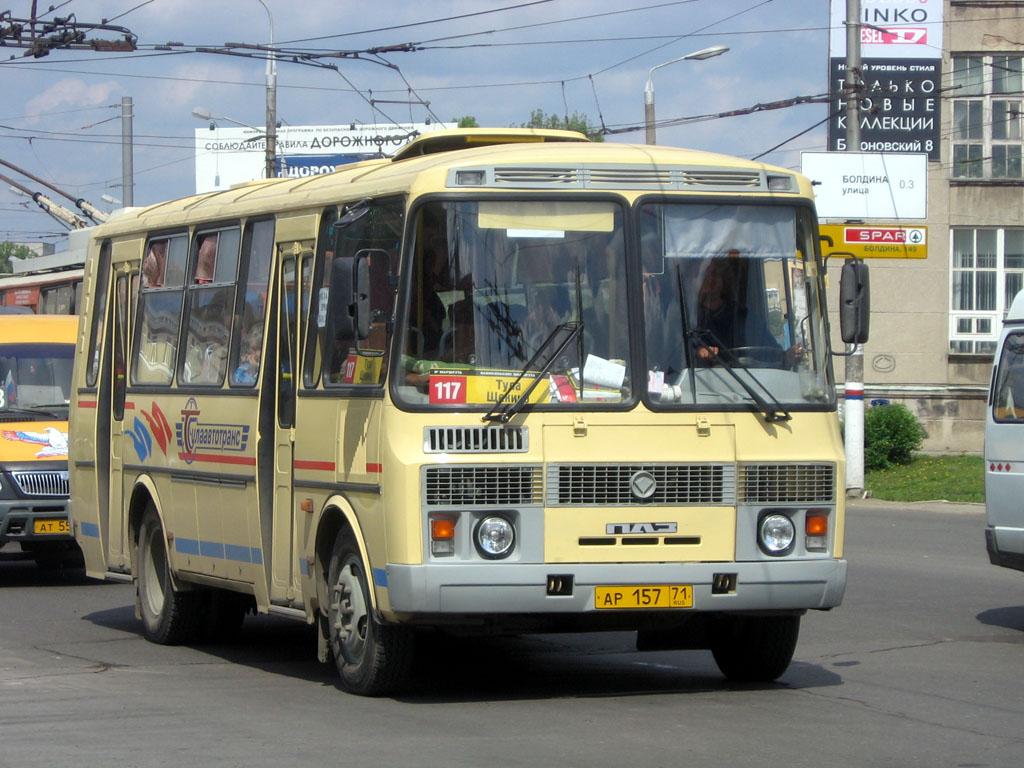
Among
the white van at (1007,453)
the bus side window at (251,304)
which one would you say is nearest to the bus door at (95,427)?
the bus side window at (251,304)

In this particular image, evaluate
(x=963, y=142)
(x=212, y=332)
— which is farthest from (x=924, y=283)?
(x=212, y=332)

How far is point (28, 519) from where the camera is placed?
14891mm

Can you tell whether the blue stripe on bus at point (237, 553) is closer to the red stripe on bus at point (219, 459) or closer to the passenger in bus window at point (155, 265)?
the red stripe on bus at point (219, 459)

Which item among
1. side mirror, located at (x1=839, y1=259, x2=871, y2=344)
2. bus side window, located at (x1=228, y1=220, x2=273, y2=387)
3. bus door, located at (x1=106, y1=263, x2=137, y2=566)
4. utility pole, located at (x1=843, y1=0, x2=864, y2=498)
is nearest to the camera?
side mirror, located at (x1=839, y1=259, x2=871, y2=344)

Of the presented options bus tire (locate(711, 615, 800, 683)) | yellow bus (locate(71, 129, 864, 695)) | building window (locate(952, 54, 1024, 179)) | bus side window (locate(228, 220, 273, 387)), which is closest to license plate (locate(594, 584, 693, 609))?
yellow bus (locate(71, 129, 864, 695))

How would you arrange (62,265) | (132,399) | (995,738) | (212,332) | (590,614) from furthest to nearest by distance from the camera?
(62,265) < (132,399) < (212,332) < (590,614) < (995,738)

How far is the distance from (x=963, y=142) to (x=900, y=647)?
28.4 meters

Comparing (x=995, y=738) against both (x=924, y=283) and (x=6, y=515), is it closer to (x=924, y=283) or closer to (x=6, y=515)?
(x=6, y=515)

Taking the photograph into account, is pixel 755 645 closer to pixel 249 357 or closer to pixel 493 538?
pixel 493 538

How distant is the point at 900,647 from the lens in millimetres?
10836

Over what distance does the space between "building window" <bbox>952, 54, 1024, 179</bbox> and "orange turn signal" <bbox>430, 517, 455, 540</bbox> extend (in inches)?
1228

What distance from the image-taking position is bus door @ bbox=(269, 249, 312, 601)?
9578 mm

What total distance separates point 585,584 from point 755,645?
1.48m

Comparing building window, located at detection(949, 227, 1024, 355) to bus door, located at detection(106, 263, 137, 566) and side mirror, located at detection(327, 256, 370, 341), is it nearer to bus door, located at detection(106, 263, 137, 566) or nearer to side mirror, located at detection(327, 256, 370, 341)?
bus door, located at detection(106, 263, 137, 566)
